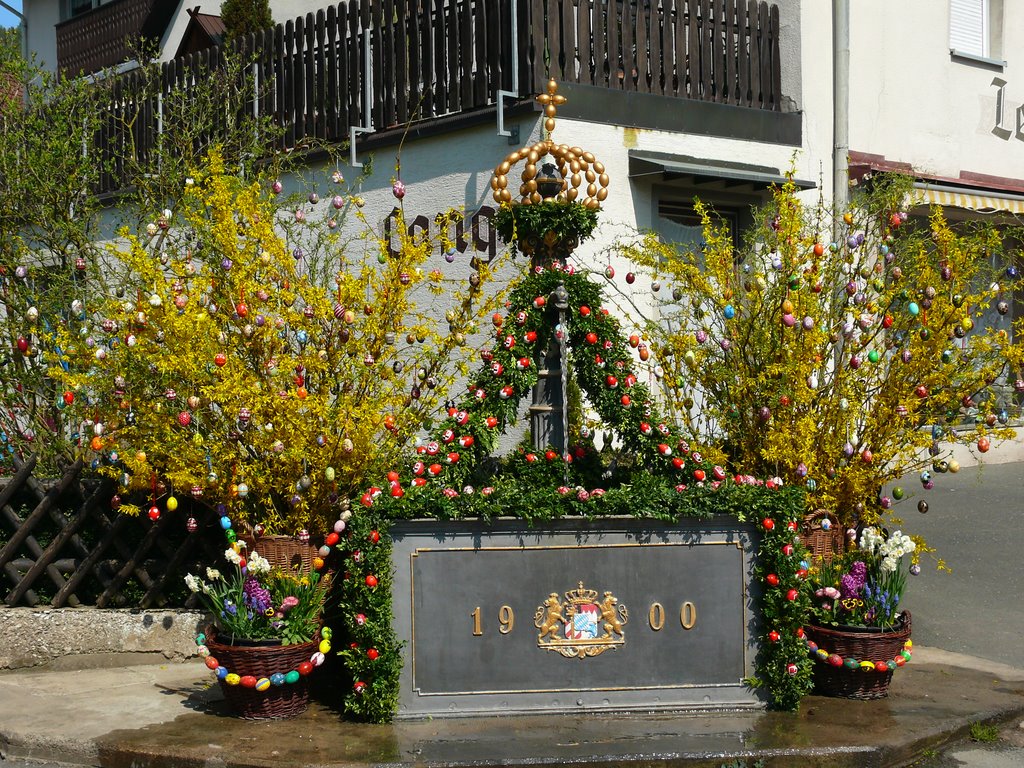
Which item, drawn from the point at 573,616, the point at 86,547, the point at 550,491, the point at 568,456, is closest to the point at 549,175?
the point at 568,456

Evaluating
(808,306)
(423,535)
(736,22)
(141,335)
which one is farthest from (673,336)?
(736,22)

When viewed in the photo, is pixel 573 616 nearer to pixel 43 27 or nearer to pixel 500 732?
pixel 500 732

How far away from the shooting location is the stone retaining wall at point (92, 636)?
7.29 meters

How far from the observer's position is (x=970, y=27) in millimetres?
13742

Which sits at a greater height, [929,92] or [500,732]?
[929,92]

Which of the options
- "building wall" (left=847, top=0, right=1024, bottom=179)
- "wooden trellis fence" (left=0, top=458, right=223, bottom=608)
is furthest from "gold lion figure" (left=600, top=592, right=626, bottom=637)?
"building wall" (left=847, top=0, right=1024, bottom=179)

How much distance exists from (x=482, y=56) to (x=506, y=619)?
18.2 feet

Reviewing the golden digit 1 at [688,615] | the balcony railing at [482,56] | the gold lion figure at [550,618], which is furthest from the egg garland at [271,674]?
the balcony railing at [482,56]

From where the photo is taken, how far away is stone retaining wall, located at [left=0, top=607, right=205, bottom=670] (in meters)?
7.29

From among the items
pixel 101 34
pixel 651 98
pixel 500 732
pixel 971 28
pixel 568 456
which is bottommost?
pixel 500 732

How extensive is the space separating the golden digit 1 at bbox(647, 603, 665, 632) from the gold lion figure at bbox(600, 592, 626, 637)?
0.50ft

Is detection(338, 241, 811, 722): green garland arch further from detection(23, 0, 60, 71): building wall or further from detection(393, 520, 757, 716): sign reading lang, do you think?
detection(23, 0, 60, 71): building wall

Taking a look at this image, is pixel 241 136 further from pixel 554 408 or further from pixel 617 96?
pixel 554 408

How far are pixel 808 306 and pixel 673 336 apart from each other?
80 centimetres
